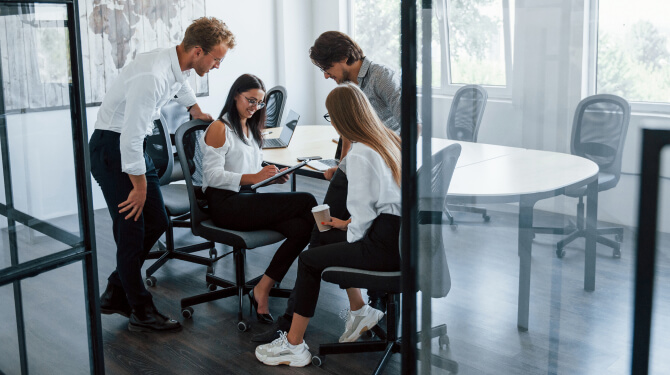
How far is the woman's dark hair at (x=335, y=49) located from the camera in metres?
3.23

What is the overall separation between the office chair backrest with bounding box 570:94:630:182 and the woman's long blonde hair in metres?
1.46

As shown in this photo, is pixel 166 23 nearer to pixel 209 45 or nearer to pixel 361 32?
pixel 361 32

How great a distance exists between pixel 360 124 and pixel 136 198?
104 centimetres

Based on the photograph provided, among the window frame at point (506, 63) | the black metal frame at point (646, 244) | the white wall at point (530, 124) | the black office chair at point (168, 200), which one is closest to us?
the black metal frame at point (646, 244)

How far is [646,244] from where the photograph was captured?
3.14 feet

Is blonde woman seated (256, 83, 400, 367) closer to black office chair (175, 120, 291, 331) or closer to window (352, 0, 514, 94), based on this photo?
black office chair (175, 120, 291, 331)

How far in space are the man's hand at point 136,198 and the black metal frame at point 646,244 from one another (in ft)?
7.53

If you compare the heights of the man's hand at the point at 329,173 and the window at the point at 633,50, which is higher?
the window at the point at 633,50

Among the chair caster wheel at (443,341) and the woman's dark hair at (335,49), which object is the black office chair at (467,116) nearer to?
the chair caster wheel at (443,341)

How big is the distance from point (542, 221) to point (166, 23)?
5.32 meters

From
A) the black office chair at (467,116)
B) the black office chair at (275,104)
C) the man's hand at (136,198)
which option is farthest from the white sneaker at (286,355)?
the black office chair at (275,104)

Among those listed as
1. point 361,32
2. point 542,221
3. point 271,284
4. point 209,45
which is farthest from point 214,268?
point 361,32

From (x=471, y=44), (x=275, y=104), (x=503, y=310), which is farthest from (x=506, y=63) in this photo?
(x=275, y=104)

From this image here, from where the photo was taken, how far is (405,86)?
138cm
